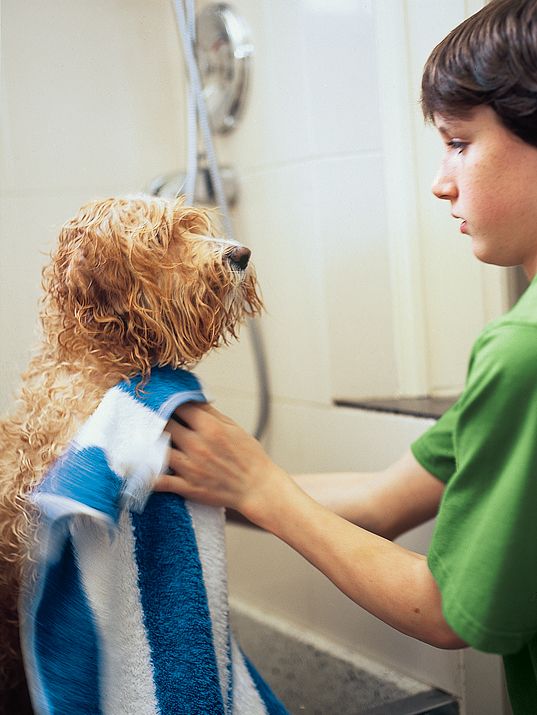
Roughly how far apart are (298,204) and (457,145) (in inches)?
18.6

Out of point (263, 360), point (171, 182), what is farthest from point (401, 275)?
point (171, 182)

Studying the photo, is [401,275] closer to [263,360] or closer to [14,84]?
[263,360]

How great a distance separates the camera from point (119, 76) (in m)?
1.04

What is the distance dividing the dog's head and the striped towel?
0.13 ft

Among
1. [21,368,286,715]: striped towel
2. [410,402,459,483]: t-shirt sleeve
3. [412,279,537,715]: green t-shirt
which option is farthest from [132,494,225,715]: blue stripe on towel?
[410,402,459,483]: t-shirt sleeve

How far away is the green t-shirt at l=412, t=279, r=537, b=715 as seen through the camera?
23.9 inches

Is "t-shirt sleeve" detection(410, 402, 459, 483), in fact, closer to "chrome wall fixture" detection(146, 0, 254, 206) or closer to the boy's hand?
the boy's hand

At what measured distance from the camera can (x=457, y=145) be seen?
744 millimetres

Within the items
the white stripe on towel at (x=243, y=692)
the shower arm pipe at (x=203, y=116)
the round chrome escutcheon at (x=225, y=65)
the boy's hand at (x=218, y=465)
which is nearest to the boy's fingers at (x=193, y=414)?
the boy's hand at (x=218, y=465)

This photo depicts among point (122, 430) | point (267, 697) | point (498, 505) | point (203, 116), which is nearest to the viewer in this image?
point (498, 505)

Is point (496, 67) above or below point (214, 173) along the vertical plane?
above

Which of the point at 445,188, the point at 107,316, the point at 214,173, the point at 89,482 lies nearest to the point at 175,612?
the point at 89,482

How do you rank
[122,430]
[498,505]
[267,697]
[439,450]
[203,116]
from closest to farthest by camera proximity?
[498,505] < [122,430] < [267,697] < [439,450] < [203,116]

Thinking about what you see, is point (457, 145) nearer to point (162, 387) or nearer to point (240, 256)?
point (240, 256)
